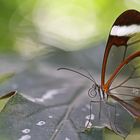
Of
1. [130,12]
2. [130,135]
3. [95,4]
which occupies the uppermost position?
[95,4]

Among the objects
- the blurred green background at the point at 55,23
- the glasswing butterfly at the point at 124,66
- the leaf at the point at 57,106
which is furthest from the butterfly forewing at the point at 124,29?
the blurred green background at the point at 55,23

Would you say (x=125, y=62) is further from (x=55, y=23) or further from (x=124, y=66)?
(x=55, y=23)

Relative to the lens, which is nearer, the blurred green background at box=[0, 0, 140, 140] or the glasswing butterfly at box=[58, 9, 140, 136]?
the glasswing butterfly at box=[58, 9, 140, 136]

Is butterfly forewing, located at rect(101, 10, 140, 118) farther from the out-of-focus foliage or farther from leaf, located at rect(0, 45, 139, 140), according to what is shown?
the out-of-focus foliage

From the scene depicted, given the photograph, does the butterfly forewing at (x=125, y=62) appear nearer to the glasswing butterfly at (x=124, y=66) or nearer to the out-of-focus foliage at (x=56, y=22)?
the glasswing butterfly at (x=124, y=66)

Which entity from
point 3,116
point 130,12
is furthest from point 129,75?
point 3,116

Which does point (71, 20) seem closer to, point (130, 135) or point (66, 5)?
point (66, 5)

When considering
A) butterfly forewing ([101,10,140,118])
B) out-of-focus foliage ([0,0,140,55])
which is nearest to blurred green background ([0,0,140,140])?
out-of-focus foliage ([0,0,140,55])
